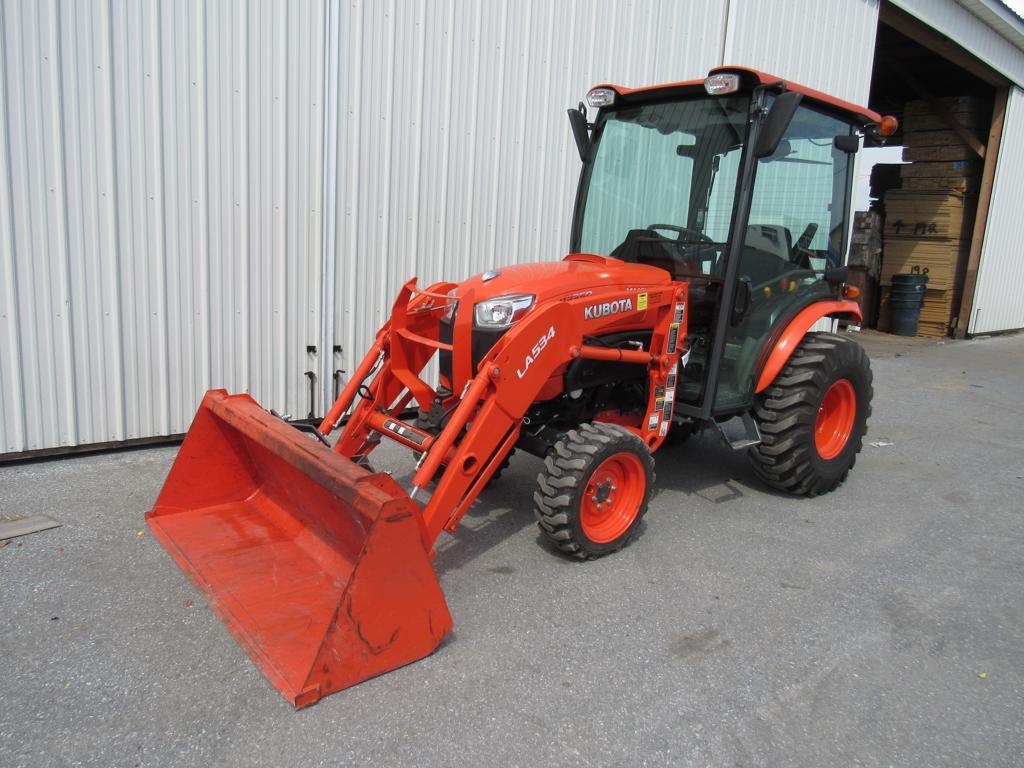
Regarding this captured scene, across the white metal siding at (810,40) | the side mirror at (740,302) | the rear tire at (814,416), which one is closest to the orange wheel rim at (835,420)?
the rear tire at (814,416)

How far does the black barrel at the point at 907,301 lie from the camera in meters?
13.5

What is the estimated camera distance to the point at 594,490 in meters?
3.65

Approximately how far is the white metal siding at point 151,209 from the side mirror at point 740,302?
3.03 meters

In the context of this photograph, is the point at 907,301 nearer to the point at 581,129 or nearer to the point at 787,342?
the point at 787,342

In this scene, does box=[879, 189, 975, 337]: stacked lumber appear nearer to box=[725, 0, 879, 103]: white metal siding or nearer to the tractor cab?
box=[725, 0, 879, 103]: white metal siding

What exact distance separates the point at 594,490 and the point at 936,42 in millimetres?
10817

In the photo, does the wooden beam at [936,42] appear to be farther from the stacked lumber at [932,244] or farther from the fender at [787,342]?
the fender at [787,342]

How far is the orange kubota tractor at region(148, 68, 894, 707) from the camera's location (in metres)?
2.80

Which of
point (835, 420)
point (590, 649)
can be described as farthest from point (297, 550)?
point (835, 420)

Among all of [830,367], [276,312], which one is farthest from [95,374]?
[830,367]

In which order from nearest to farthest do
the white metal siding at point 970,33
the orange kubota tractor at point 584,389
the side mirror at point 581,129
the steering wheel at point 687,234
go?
the orange kubota tractor at point 584,389 < the steering wheel at point 687,234 < the side mirror at point 581,129 < the white metal siding at point 970,33

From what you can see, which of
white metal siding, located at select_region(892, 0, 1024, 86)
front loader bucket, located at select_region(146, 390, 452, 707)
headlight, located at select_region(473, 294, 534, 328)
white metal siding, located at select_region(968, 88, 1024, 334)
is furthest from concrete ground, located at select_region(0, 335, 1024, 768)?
white metal siding, located at select_region(968, 88, 1024, 334)

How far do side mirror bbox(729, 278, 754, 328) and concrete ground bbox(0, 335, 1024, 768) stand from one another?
117 cm

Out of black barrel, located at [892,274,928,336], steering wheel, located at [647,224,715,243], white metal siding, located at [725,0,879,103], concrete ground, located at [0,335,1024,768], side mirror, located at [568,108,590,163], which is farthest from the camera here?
black barrel, located at [892,274,928,336]
